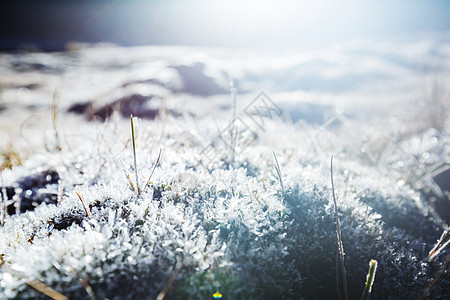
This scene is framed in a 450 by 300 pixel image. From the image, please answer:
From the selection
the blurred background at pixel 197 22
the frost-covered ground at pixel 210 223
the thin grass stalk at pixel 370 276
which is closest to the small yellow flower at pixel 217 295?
the frost-covered ground at pixel 210 223

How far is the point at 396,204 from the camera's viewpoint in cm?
368

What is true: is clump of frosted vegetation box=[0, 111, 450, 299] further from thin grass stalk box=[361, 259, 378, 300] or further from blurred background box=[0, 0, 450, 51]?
blurred background box=[0, 0, 450, 51]

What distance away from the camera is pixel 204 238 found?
2.09 meters

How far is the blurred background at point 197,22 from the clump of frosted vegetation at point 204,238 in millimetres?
38165

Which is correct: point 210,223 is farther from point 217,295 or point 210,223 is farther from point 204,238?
point 217,295

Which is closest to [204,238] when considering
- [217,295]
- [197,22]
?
[217,295]

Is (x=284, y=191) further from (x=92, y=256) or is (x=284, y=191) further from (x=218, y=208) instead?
(x=92, y=256)

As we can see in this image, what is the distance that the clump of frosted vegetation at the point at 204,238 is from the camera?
1843mm

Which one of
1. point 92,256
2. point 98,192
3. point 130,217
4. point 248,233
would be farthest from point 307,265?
point 98,192

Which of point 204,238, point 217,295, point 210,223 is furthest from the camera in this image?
point 210,223

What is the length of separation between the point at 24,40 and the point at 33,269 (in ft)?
163

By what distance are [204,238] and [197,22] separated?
2238 inches

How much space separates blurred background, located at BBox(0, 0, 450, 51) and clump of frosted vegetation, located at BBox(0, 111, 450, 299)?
38165mm

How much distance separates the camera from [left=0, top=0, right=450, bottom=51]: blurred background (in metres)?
45.0
